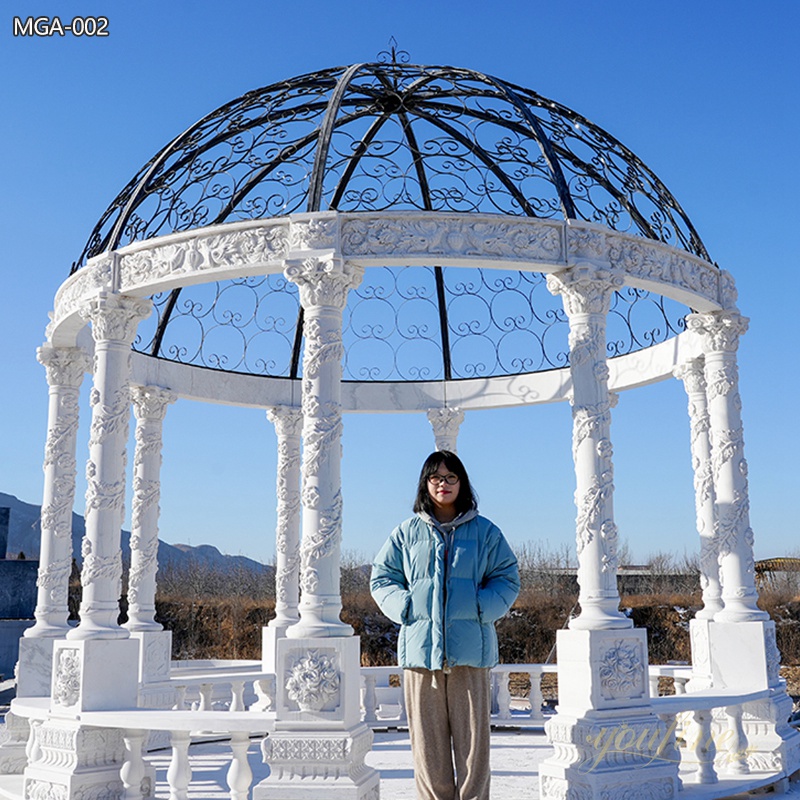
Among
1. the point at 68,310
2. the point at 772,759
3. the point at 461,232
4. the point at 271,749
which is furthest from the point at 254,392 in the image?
the point at 772,759

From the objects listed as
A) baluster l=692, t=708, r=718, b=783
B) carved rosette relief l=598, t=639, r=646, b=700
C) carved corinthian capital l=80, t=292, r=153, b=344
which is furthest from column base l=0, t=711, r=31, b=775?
baluster l=692, t=708, r=718, b=783

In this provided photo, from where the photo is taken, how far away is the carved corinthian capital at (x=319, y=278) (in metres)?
11.0

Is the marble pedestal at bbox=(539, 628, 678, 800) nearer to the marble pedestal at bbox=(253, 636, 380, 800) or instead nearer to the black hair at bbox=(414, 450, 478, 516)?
the marble pedestal at bbox=(253, 636, 380, 800)

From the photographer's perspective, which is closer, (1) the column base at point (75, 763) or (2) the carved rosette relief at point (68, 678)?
(1) the column base at point (75, 763)

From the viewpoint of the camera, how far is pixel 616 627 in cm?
1088

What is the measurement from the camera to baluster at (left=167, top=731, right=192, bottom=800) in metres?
10.1

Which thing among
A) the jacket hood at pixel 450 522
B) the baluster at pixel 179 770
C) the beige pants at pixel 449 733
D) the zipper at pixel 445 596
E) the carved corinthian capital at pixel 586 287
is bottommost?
the baluster at pixel 179 770

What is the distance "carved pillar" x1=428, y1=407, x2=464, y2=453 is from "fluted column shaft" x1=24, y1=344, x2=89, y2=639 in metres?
7.47

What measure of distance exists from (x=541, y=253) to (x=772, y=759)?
737 centimetres

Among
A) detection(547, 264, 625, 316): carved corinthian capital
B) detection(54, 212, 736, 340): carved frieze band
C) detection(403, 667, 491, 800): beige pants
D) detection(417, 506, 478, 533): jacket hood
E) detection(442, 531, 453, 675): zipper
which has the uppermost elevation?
detection(54, 212, 736, 340): carved frieze band

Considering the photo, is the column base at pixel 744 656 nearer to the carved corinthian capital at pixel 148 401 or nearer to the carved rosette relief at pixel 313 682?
the carved rosette relief at pixel 313 682

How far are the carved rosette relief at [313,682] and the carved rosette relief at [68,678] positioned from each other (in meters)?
3.15

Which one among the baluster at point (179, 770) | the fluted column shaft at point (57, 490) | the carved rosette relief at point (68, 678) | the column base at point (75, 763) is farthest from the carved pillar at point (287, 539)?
the baluster at point (179, 770)

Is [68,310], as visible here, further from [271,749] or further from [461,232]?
[271,749]
